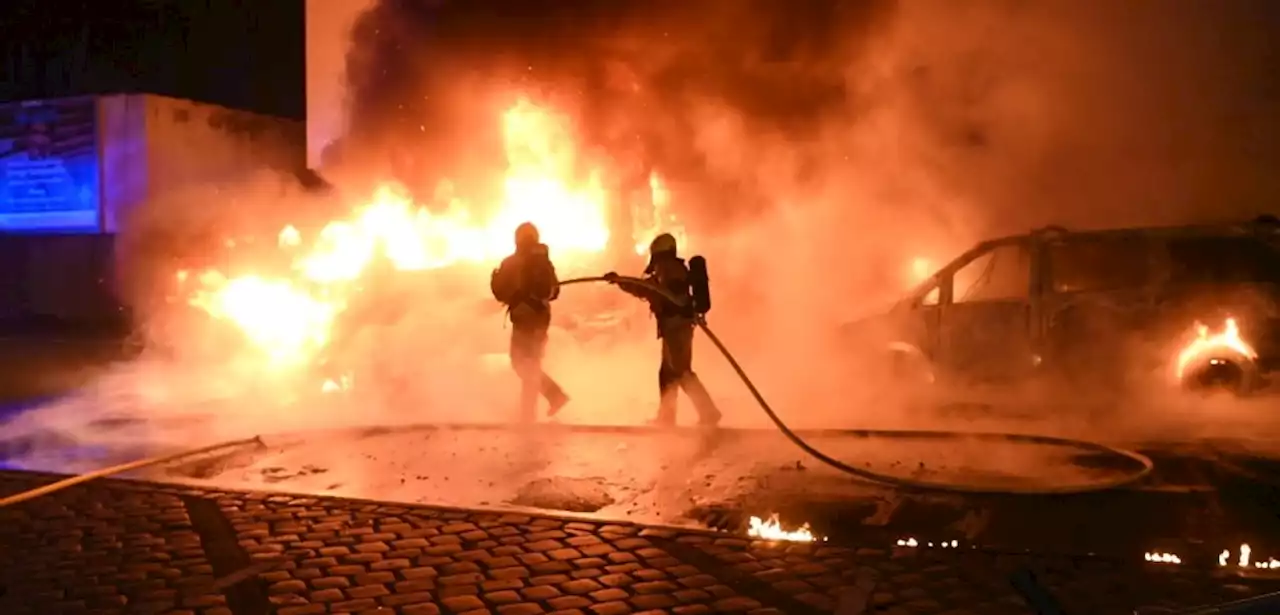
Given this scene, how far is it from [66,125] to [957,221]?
16752mm

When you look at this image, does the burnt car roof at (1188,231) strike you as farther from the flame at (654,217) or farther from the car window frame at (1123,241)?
the flame at (654,217)

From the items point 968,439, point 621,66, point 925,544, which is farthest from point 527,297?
point 621,66

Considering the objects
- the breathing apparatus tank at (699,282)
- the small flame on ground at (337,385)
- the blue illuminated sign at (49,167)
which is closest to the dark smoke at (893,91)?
the small flame on ground at (337,385)

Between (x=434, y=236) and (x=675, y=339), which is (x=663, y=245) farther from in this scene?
(x=434, y=236)

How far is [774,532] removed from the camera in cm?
560

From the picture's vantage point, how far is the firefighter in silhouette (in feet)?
→ 29.1

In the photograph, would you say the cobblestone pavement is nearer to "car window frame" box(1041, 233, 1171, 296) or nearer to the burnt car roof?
"car window frame" box(1041, 233, 1171, 296)

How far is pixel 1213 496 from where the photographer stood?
616 cm

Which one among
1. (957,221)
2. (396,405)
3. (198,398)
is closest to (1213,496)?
(396,405)

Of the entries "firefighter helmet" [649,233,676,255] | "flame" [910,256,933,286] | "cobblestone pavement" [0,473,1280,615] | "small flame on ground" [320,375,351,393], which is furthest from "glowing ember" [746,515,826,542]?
"flame" [910,256,933,286]

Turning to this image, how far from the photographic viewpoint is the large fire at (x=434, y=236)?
1361cm

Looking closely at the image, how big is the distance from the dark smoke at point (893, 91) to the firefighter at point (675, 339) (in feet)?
20.6

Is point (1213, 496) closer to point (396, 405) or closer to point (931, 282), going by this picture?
point (931, 282)

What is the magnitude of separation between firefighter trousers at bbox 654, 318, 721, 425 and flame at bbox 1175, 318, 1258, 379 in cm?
442
